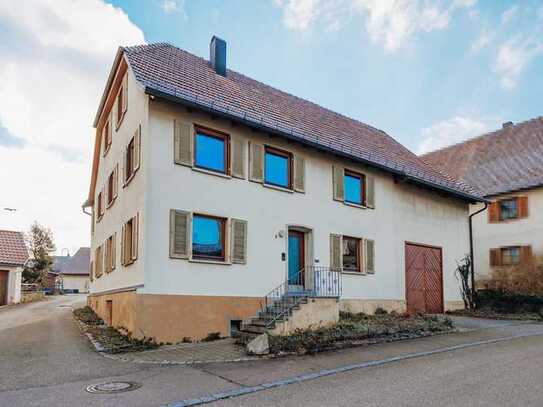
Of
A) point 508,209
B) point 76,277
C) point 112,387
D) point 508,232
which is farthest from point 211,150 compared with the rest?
point 76,277

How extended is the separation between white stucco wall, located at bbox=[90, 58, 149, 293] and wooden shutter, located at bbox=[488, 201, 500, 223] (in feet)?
64.4

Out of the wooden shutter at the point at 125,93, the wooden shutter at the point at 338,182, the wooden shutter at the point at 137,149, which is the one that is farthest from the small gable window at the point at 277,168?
the wooden shutter at the point at 125,93

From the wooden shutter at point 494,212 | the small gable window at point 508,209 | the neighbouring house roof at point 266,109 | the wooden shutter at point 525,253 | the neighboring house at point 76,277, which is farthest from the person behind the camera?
the neighboring house at point 76,277

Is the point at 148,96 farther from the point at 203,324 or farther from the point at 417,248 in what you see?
the point at 417,248

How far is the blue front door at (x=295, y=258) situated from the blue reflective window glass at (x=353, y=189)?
96.9 inches

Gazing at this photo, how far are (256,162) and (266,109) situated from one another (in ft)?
7.71

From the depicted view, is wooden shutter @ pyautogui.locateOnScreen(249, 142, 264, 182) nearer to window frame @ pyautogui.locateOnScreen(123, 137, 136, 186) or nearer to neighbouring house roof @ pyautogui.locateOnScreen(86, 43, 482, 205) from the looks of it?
neighbouring house roof @ pyautogui.locateOnScreen(86, 43, 482, 205)

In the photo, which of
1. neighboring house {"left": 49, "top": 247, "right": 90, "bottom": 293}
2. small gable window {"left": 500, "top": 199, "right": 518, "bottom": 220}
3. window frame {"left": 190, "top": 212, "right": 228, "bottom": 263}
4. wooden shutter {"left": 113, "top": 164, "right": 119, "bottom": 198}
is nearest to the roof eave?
window frame {"left": 190, "top": 212, "right": 228, "bottom": 263}

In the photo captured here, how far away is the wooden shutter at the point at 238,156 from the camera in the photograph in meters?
14.6

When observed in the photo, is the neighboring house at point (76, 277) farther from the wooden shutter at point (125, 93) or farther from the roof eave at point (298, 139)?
the roof eave at point (298, 139)

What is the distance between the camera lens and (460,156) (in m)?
33.1

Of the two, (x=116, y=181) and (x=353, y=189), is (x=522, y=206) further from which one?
(x=116, y=181)

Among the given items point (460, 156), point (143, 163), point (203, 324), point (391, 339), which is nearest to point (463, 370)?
point (391, 339)

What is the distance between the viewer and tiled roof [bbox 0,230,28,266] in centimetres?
3212
